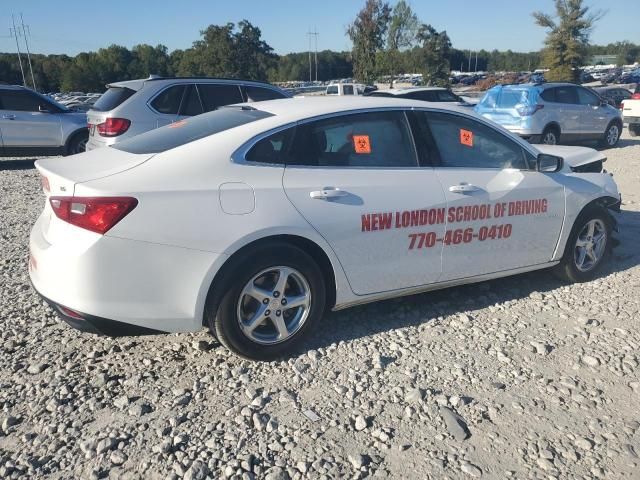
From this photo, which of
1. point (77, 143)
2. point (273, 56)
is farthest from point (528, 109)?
point (273, 56)

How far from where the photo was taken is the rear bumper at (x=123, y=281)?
291 centimetres

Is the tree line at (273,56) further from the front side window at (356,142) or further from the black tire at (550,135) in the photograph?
the front side window at (356,142)

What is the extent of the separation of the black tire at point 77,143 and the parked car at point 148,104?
333cm

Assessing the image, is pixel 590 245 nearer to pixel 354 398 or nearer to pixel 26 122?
pixel 354 398

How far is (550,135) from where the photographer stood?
13.2 metres

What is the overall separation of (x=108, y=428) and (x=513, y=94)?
1264cm

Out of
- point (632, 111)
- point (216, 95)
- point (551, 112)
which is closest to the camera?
point (216, 95)

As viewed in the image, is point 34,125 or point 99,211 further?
point 34,125

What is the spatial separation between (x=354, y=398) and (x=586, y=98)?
13327mm

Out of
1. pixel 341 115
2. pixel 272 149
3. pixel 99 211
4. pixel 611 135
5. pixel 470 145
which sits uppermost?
pixel 341 115

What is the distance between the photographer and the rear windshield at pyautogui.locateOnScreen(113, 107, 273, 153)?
3.40 meters

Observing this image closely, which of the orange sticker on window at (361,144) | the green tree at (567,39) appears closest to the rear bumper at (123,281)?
the orange sticker on window at (361,144)

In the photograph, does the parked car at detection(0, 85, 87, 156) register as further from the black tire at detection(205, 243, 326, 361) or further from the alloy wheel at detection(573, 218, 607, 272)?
the alloy wheel at detection(573, 218, 607, 272)

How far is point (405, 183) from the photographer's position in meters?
3.70
